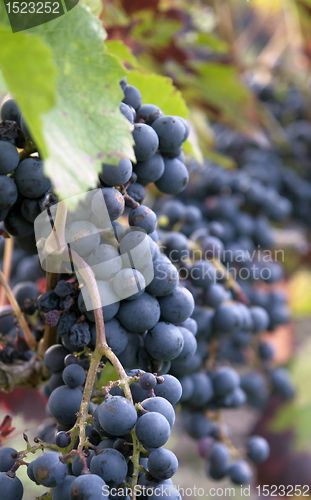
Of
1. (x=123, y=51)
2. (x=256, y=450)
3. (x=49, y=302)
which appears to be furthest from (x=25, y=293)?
(x=256, y=450)

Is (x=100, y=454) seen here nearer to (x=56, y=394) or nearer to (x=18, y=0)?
(x=56, y=394)

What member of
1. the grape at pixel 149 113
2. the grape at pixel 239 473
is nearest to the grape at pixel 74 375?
the grape at pixel 149 113

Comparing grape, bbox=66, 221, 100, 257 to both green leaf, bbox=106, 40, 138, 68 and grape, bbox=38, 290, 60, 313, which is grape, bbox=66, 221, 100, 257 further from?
green leaf, bbox=106, 40, 138, 68

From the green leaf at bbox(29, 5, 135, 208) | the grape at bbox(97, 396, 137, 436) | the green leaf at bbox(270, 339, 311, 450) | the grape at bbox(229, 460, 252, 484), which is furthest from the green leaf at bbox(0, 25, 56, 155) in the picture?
the green leaf at bbox(270, 339, 311, 450)

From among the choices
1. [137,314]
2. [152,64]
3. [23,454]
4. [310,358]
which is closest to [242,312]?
[137,314]

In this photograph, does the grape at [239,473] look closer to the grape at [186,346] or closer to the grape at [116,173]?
the grape at [186,346]
